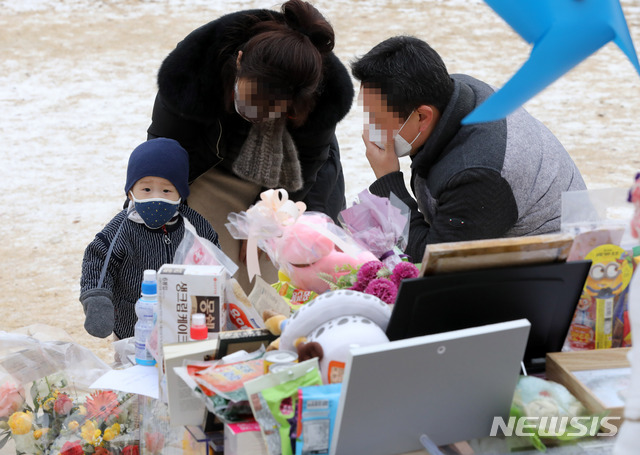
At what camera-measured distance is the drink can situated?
1572mm

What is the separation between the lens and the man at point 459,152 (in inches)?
99.0

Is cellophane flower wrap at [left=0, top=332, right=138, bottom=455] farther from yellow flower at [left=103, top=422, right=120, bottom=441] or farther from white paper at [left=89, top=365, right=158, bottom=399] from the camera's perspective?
white paper at [left=89, top=365, right=158, bottom=399]

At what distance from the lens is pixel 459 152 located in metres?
2.58

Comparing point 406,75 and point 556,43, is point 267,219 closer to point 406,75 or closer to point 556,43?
point 406,75

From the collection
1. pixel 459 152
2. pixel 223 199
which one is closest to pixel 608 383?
pixel 459 152

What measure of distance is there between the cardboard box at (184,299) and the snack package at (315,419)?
45cm

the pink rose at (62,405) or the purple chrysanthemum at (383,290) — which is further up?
the purple chrysanthemum at (383,290)

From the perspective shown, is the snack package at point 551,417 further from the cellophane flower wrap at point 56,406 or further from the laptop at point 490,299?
the cellophane flower wrap at point 56,406

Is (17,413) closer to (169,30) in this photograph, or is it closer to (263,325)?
(263,325)

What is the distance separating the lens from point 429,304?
63.4 inches

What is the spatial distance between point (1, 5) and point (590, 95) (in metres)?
8.36

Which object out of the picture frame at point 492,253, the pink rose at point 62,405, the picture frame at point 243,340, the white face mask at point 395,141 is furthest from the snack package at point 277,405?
the white face mask at point 395,141

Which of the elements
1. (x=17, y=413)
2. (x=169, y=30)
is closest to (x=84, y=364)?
(x=17, y=413)

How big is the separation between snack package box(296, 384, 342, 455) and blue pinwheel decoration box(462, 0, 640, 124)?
0.62 m
